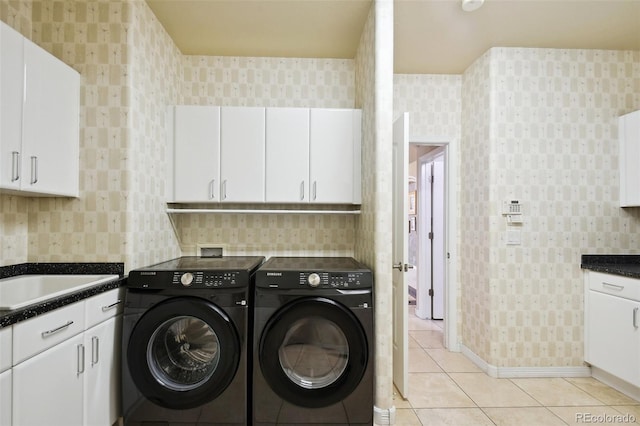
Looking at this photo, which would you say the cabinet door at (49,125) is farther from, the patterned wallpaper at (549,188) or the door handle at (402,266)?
the patterned wallpaper at (549,188)

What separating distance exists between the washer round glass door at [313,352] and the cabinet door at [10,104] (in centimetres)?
148

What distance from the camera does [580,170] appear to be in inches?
113

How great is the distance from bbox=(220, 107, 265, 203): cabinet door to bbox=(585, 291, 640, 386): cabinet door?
2766mm

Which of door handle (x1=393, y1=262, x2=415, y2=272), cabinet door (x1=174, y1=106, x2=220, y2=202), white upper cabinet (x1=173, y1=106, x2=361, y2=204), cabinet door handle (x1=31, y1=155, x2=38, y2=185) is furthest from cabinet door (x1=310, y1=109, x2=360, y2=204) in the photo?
cabinet door handle (x1=31, y1=155, x2=38, y2=185)

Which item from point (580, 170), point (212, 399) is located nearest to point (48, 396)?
point (212, 399)

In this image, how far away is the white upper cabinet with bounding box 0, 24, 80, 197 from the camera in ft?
5.12

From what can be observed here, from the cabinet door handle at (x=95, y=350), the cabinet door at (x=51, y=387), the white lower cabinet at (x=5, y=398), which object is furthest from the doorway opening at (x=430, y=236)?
the white lower cabinet at (x=5, y=398)

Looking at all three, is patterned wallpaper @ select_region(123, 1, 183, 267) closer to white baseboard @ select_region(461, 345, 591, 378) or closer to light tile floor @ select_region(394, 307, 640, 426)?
light tile floor @ select_region(394, 307, 640, 426)

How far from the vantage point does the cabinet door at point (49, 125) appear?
167cm

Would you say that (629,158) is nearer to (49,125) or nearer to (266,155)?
(266,155)

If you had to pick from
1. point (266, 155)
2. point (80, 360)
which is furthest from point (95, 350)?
point (266, 155)

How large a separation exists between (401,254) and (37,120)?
2.24 meters

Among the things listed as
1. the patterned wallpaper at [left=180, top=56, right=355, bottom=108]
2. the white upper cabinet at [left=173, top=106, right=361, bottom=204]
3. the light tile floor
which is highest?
the patterned wallpaper at [left=180, top=56, right=355, bottom=108]

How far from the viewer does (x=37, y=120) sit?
5.68ft
